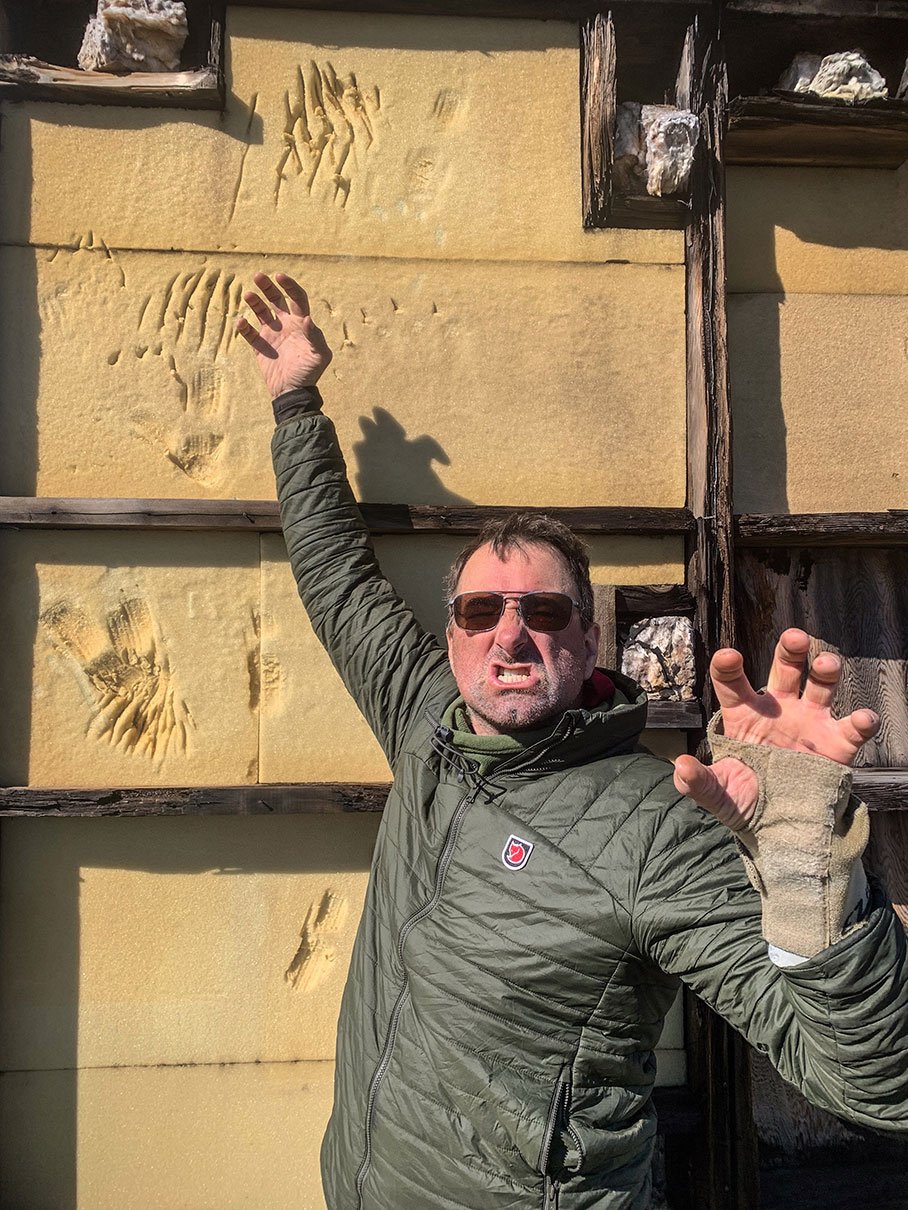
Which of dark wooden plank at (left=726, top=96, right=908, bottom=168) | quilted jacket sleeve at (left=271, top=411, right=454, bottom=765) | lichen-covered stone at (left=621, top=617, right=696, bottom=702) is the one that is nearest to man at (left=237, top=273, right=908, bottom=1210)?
quilted jacket sleeve at (left=271, top=411, right=454, bottom=765)

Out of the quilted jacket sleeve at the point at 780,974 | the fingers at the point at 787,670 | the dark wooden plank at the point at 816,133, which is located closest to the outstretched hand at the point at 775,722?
the fingers at the point at 787,670

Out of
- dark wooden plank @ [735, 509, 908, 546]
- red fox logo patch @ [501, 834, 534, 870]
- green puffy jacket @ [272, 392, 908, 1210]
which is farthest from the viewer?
dark wooden plank @ [735, 509, 908, 546]

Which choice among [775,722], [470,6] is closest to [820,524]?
[775,722]

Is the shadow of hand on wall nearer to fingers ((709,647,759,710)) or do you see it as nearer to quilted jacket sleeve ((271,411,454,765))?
quilted jacket sleeve ((271,411,454,765))

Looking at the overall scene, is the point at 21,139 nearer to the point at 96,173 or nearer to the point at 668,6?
the point at 96,173

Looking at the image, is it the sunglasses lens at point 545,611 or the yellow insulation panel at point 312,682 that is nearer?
the sunglasses lens at point 545,611

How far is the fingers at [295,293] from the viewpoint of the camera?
8.73ft

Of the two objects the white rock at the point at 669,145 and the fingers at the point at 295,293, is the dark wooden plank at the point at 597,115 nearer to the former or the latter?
the white rock at the point at 669,145

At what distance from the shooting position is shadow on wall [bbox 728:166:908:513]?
9.82 ft

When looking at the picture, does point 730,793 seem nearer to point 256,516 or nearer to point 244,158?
point 256,516

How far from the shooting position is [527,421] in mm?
2889

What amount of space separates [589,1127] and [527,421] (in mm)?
2012

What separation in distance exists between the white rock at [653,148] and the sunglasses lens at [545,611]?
157 centimetres

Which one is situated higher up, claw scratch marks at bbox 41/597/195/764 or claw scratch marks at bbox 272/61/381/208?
claw scratch marks at bbox 272/61/381/208
